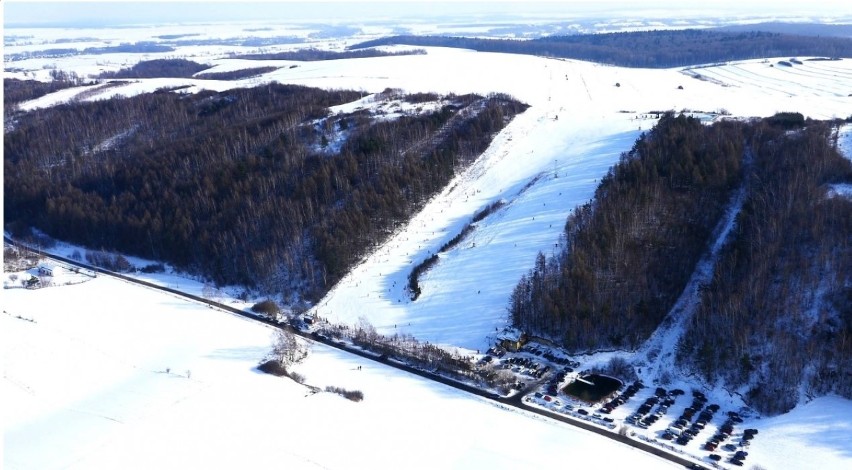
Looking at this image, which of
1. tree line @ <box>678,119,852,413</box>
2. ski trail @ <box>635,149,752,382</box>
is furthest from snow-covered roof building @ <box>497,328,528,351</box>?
tree line @ <box>678,119,852,413</box>

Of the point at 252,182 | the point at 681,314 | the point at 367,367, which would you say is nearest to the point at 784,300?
the point at 681,314

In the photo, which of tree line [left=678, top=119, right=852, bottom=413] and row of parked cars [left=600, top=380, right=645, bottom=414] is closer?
row of parked cars [left=600, top=380, right=645, bottom=414]

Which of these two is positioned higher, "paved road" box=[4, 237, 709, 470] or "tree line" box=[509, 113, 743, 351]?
"tree line" box=[509, 113, 743, 351]

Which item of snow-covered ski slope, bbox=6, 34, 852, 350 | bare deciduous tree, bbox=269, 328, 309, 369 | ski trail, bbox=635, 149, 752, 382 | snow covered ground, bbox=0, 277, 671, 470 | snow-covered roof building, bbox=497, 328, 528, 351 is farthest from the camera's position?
snow-covered ski slope, bbox=6, 34, 852, 350

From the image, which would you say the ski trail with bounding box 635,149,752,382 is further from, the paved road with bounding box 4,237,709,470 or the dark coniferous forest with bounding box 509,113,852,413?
the paved road with bounding box 4,237,709,470

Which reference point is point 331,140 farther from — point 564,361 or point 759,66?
point 759,66

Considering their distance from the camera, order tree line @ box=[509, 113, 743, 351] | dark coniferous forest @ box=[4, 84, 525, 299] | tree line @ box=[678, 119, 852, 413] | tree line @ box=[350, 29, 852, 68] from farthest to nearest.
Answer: tree line @ box=[350, 29, 852, 68] < dark coniferous forest @ box=[4, 84, 525, 299] < tree line @ box=[509, 113, 743, 351] < tree line @ box=[678, 119, 852, 413]

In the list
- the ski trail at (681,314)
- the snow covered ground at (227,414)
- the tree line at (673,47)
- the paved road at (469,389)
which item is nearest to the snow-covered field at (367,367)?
the snow covered ground at (227,414)
